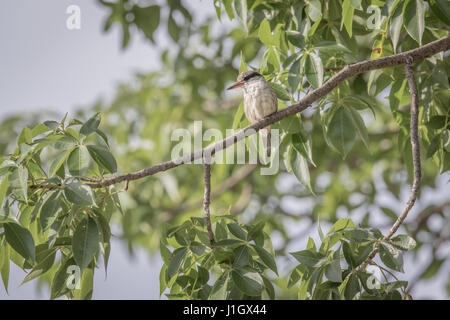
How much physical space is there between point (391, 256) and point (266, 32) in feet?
4.25

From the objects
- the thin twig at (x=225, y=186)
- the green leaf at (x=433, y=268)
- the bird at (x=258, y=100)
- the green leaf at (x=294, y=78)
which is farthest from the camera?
the thin twig at (x=225, y=186)

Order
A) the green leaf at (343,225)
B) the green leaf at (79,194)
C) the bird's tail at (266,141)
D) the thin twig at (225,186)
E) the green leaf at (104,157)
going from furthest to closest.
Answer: the thin twig at (225,186), the bird's tail at (266,141), the green leaf at (343,225), the green leaf at (104,157), the green leaf at (79,194)

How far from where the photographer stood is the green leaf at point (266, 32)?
276 cm

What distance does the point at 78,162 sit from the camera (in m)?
2.20

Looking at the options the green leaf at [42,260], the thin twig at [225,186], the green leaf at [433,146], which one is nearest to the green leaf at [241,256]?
the green leaf at [42,260]

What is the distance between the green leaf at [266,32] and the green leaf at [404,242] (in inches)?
46.9

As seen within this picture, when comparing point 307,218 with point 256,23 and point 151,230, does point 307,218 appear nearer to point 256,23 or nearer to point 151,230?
point 151,230

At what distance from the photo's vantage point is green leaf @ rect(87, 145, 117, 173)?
224 centimetres

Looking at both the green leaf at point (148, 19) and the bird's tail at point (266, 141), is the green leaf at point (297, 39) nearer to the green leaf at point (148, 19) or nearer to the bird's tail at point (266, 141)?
the bird's tail at point (266, 141)

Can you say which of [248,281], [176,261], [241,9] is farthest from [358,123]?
[176,261]

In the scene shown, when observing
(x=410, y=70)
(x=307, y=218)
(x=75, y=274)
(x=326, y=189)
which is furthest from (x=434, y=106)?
(x=307, y=218)

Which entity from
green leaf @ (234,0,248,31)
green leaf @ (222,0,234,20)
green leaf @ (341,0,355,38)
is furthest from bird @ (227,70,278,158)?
green leaf @ (341,0,355,38)

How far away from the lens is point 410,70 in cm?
255

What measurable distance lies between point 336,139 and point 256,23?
1.03m
